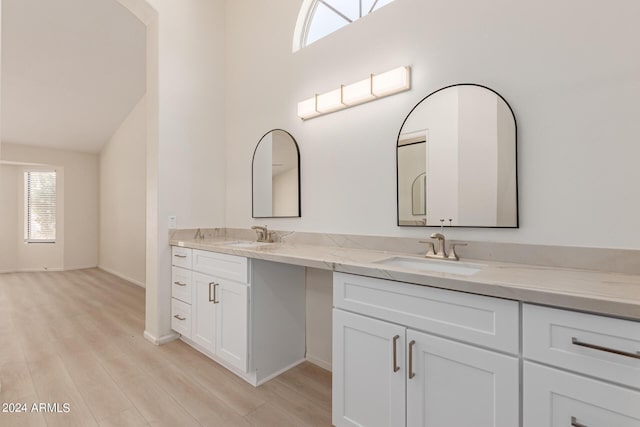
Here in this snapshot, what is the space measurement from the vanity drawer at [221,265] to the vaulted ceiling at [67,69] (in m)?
2.90

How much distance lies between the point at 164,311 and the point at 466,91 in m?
2.79

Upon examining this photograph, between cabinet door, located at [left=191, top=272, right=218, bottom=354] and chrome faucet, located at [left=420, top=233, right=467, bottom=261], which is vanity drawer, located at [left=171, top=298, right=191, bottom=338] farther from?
chrome faucet, located at [left=420, top=233, right=467, bottom=261]

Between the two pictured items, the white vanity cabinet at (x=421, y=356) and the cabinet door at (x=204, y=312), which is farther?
the cabinet door at (x=204, y=312)

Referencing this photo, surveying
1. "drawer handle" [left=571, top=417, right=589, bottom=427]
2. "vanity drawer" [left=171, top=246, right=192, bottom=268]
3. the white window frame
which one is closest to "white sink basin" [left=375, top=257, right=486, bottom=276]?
"drawer handle" [left=571, top=417, right=589, bottom=427]

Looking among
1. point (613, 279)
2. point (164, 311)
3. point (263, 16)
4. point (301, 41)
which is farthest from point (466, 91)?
point (164, 311)

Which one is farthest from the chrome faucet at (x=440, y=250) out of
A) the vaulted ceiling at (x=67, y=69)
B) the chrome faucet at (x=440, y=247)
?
the vaulted ceiling at (x=67, y=69)

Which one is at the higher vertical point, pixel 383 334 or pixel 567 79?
pixel 567 79

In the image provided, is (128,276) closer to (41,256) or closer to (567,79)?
(41,256)

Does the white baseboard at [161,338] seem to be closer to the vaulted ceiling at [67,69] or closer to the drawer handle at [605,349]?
the drawer handle at [605,349]

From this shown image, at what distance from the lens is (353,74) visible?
6.86ft

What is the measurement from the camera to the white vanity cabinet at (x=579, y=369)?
2.72 feet

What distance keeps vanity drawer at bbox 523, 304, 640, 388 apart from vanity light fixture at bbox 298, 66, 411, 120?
4.57 feet

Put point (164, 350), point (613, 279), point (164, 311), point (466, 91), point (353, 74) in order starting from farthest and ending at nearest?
1. point (164, 311)
2. point (164, 350)
3. point (353, 74)
4. point (466, 91)
5. point (613, 279)

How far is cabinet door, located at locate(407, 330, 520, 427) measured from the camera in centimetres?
102
